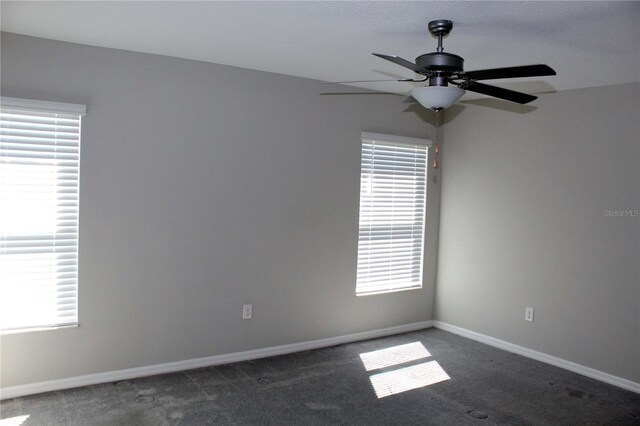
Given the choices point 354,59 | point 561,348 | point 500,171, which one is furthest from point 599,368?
point 354,59

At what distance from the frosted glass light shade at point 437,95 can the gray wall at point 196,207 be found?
1.77m

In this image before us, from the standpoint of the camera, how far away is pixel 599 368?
4.09 meters

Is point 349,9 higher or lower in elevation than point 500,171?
higher

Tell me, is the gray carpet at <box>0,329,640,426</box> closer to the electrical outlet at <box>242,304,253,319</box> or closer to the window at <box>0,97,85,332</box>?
the electrical outlet at <box>242,304,253,319</box>

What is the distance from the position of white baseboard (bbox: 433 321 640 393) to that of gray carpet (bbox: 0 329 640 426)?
8cm

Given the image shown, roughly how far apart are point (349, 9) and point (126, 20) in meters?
1.29

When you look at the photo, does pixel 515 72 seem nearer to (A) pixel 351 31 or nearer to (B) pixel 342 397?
(A) pixel 351 31

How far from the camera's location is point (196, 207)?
3.89m

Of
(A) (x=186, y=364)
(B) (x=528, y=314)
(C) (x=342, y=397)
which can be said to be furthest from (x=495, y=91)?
(A) (x=186, y=364)

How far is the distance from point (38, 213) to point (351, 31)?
2.31m

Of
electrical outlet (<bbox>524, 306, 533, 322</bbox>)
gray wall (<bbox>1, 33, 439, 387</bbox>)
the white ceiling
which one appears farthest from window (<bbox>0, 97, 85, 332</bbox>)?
electrical outlet (<bbox>524, 306, 533, 322</bbox>)

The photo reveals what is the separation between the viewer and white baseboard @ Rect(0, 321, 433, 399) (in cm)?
337

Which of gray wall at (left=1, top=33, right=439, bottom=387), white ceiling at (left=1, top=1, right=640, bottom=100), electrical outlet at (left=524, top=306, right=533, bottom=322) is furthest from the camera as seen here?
electrical outlet at (left=524, top=306, right=533, bottom=322)

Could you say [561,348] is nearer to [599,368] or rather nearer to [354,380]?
[599,368]
